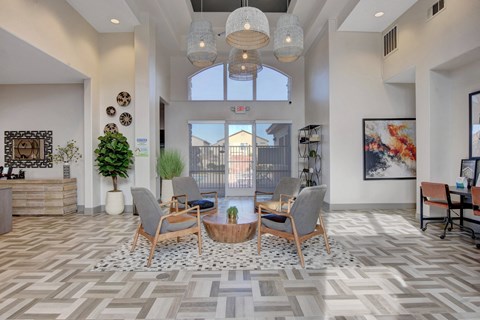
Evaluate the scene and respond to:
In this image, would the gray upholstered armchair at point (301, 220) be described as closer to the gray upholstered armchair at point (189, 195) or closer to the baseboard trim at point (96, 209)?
the gray upholstered armchair at point (189, 195)

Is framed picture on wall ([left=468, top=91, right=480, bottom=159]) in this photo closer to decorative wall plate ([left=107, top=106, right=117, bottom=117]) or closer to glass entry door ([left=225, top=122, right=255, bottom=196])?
glass entry door ([left=225, top=122, right=255, bottom=196])

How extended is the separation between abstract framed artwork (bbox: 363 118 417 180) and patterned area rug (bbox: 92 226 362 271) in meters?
3.17

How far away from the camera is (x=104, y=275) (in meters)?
2.95

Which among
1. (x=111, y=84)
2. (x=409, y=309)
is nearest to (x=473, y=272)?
(x=409, y=309)

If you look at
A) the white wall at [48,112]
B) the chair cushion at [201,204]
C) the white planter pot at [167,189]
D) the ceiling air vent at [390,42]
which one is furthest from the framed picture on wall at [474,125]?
the white wall at [48,112]

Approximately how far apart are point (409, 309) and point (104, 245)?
12.8 ft

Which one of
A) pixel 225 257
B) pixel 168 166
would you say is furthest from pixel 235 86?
pixel 225 257

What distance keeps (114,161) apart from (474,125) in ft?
22.9

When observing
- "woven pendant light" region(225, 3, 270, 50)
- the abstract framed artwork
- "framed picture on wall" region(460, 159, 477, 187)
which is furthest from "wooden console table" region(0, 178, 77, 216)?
"framed picture on wall" region(460, 159, 477, 187)

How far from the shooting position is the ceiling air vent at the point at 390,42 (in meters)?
5.92

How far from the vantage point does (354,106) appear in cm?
638

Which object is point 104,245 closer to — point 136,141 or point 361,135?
point 136,141

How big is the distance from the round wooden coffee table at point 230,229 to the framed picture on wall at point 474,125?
398cm

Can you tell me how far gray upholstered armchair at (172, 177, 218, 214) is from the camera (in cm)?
492
